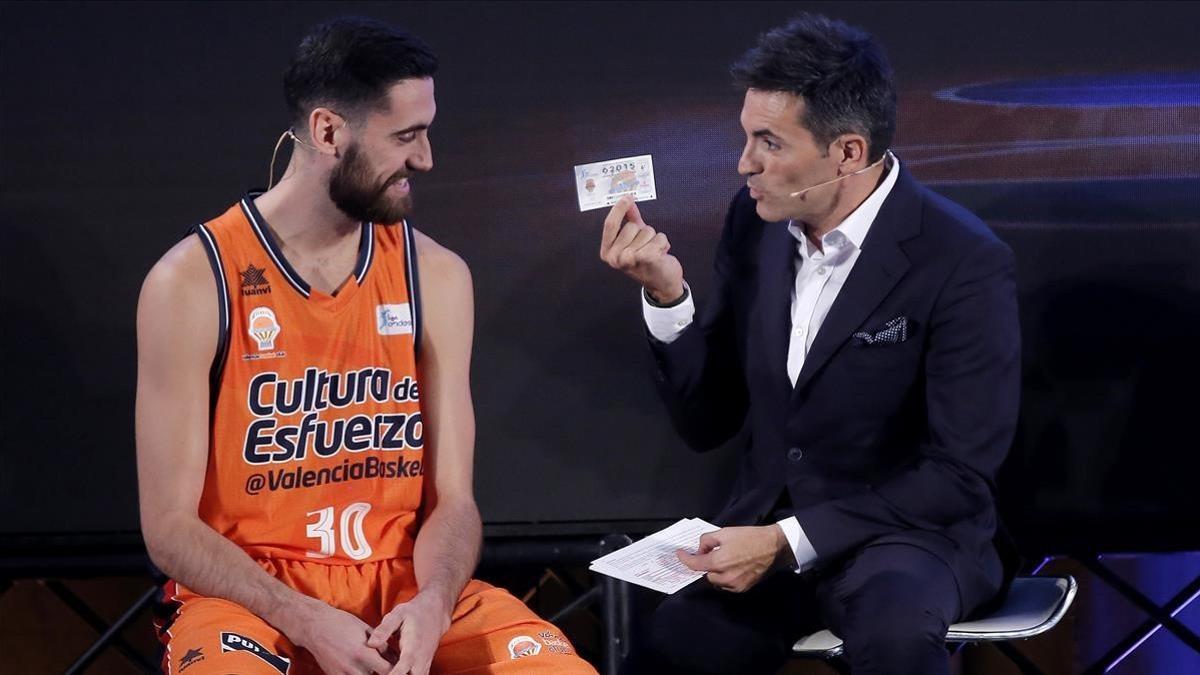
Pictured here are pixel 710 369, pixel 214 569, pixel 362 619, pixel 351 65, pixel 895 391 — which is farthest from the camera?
pixel 710 369

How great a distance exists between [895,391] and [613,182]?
0.67 m

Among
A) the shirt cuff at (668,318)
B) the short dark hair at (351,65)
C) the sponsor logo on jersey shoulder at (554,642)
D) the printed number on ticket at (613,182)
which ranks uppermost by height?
the short dark hair at (351,65)

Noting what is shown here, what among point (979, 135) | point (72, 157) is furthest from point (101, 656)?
point (979, 135)

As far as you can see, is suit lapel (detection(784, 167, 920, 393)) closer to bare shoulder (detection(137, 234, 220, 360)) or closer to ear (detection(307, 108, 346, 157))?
ear (detection(307, 108, 346, 157))

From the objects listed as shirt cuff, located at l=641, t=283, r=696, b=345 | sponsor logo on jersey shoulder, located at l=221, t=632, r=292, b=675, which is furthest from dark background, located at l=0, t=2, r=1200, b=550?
sponsor logo on jersey shoulder, located at l=221, t=632, r=292, b=675

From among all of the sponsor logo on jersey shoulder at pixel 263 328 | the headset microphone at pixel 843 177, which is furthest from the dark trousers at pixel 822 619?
the sponsor logo on jersey shoulder at pixel 263 328

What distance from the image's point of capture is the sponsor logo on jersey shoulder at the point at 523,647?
229cm

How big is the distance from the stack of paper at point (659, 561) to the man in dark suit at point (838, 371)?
6 centimetres

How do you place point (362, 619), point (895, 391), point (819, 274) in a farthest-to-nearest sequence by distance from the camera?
point (819, 274) → point (895, 391) → point (362, 619)

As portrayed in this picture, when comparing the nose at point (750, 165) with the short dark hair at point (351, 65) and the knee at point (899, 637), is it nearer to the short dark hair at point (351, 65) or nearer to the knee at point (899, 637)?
the short dark hair at point (351, 65)

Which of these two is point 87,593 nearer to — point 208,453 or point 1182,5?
point 208,453

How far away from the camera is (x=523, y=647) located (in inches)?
90.7

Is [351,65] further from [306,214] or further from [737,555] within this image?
[737,555]

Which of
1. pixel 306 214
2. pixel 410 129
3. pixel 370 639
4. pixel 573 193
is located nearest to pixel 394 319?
pixel 306 214
